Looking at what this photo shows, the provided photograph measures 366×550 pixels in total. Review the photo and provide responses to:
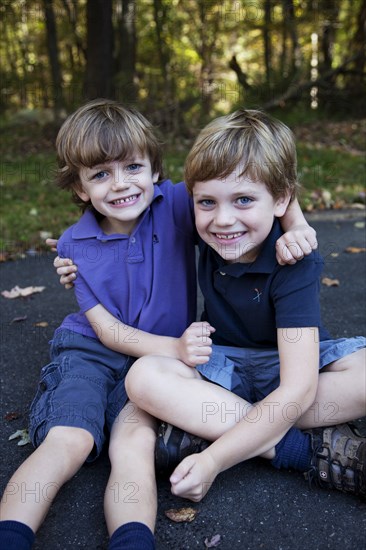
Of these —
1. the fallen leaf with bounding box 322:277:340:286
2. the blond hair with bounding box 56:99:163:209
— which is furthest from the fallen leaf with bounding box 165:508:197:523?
the fallen leaf with bounding box 322:277:340:286

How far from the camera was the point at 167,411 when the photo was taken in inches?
77.4

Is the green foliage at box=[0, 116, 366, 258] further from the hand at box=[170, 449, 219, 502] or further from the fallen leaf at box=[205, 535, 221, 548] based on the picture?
the fallen leaf at box=[205, 535, 221, 548]

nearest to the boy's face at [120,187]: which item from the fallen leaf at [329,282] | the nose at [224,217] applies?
the nose at [224,217]

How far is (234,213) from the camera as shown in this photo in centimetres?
197

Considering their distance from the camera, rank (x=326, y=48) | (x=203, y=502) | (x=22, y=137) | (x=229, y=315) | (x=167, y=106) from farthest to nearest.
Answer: (x=326, y=48) < (x=22, y=137) < (x=167, y=106) < (x=229, y=315) < (x=203, y=502)

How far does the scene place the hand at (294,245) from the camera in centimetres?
193

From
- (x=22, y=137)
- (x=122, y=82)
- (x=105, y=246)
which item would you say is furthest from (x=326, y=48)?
(x=105, y=246)

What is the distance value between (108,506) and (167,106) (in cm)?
Answer: 788

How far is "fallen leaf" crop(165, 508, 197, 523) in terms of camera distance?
A: 5.90 ft

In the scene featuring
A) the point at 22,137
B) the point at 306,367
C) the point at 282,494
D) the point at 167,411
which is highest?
the point at 306,367

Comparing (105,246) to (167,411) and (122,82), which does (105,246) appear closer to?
(167,411)

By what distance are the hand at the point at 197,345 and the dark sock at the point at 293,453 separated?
0.37 meters

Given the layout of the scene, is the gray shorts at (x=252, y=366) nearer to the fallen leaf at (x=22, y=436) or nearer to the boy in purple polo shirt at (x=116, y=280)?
the boy in purple polo shirt at (x=116, y=280)

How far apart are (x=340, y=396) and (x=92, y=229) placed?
1120 mm
